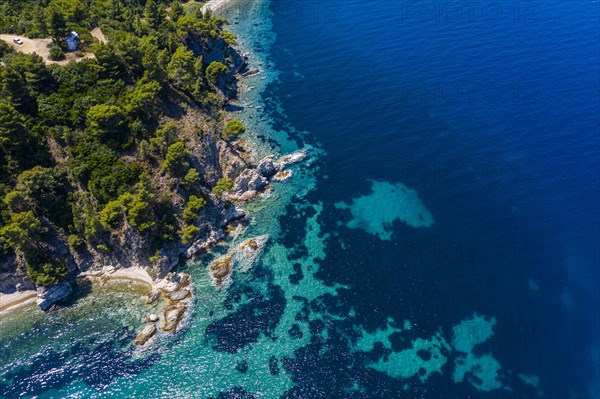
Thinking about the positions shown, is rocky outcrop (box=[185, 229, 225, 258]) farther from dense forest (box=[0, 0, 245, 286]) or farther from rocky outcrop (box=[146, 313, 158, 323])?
rocky outcrop (box=[146, 313, 158, 323])

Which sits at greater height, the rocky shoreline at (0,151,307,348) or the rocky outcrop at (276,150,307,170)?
the rocky outcrop at (276,150,307,170)

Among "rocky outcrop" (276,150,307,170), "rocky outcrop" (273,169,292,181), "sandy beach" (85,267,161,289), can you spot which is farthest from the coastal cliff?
"rocky outcrop" (276,150,307,170)

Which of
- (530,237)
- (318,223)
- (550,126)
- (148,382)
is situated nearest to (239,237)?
(318,223)

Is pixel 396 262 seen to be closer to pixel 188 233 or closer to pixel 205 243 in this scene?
pixel 205 243

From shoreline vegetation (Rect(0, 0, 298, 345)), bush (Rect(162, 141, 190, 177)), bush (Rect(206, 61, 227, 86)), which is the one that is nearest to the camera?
shoreline vegetation (Rect(0, 0, 298, 345))

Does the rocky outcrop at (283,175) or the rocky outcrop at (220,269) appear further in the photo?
the rocky outcrop at (283,175)

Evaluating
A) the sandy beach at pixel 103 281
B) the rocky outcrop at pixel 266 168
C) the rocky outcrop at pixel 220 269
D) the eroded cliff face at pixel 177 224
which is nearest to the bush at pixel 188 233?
the eroded cliff face at pixel 177 224

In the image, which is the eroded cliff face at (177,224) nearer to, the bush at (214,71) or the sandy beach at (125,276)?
the sandy beach at (125,276)
